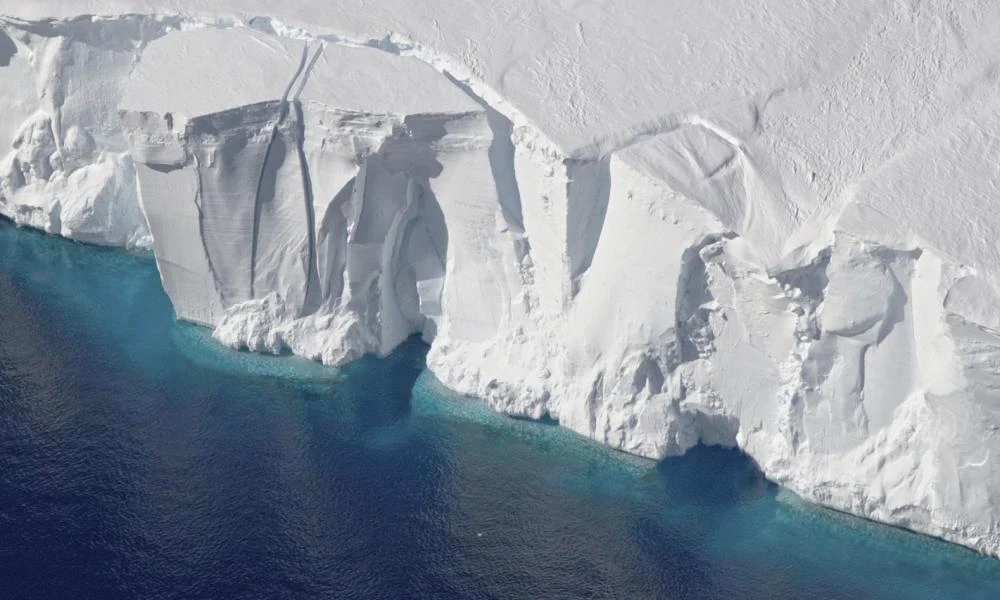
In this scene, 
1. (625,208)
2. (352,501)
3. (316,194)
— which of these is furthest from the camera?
(316,194)

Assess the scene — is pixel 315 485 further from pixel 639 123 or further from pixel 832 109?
pixel 832 109

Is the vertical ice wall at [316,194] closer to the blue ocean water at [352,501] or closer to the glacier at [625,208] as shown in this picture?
the glacier at [625,208]

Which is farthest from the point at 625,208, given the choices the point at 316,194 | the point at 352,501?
the point at 352,501

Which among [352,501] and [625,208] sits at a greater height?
[625,208]

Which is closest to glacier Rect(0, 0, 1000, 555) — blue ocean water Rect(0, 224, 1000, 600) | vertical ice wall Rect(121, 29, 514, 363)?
vertical ice wall Rect(121, 29, 514, 363)

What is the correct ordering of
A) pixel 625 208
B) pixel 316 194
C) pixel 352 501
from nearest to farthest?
pixel 625 208
pixel 352 501
pixel 316 194

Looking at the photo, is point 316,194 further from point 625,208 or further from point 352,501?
point 625,208

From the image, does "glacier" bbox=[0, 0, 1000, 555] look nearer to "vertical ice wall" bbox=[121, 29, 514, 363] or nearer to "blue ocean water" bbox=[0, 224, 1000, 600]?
"vertical ice wall" bbox=[121, 29, 514, 363]
